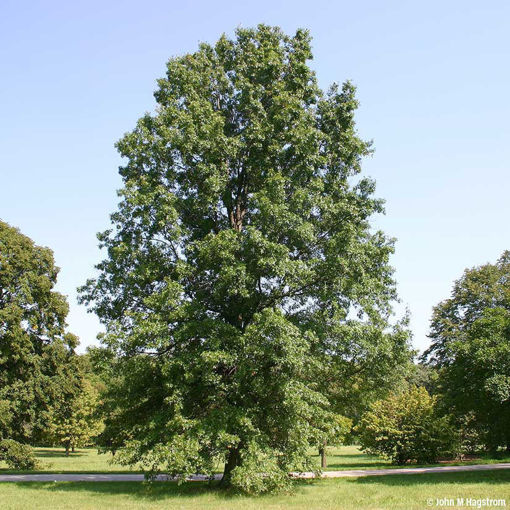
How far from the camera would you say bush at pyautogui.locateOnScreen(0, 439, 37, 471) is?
24375 millimetres

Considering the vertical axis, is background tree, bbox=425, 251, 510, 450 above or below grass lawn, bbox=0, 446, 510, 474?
above

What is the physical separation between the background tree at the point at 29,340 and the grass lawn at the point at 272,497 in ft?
22.8

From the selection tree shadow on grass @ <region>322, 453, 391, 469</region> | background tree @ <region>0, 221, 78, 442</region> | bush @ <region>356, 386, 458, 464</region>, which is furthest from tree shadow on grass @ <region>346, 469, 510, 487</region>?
background tree @ <region>0, 221, 78, 442</region>

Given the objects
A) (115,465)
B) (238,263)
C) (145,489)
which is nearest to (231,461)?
(145,489)

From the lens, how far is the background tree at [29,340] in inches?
977

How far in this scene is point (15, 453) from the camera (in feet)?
80.1

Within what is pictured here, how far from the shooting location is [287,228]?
15234mm

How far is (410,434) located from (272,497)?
681 inches

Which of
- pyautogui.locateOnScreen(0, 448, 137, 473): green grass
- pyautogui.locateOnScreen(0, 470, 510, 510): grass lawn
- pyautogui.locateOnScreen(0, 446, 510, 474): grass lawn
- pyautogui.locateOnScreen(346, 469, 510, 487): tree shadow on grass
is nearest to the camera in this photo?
pyautogui.locateOnScreen(0, 470, 510, 510): grass lawn

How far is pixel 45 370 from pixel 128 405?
1203cm

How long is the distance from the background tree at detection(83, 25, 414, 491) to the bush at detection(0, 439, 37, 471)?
1048cm

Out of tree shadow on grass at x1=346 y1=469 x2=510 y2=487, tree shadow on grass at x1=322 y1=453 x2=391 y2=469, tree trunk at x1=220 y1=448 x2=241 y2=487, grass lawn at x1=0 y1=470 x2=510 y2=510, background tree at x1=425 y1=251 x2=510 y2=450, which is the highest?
background tree at x1=425 y1=251 x2=510 y2=450

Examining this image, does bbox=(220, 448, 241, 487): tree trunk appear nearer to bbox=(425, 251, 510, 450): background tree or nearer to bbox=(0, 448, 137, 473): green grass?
bbox=(0, 448, 137, 473): green grass

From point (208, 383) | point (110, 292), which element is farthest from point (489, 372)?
point (110, 292)
